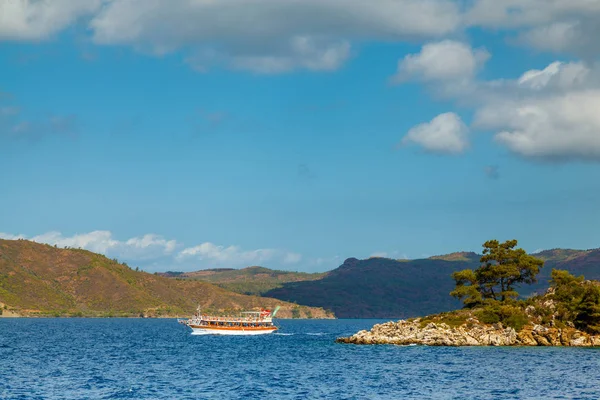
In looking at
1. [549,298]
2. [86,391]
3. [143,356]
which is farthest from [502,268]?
[86,391]

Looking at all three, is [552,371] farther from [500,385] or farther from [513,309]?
[513,309]

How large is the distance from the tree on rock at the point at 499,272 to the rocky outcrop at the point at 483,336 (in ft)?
56.5

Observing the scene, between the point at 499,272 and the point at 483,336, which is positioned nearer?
the point at 483,336

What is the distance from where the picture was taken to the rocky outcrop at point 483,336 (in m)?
131

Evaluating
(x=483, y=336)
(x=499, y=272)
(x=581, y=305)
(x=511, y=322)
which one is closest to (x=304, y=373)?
(x=483, y=336)

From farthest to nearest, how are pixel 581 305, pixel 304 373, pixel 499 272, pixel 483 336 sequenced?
1. pixel 499 272
2. pixel 483 336
3. pixel 581 305
4. pixel 304 373

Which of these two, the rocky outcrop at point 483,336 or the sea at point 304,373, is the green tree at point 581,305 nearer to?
the rocky outcrop at point 483,336

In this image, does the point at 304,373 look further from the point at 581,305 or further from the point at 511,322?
the point at 581,305

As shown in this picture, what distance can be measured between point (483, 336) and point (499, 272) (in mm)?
25838

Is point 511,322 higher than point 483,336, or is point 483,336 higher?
point 511,322

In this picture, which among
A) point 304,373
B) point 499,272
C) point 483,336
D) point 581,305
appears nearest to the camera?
point 304,373

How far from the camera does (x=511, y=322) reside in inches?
5344

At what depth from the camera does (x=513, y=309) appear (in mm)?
138125

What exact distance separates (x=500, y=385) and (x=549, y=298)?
6928cm
